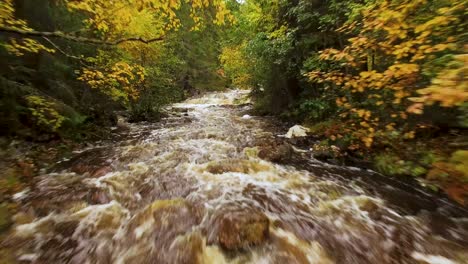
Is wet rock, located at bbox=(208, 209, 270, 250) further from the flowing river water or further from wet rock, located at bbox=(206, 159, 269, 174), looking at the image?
wet rock, located at bbox=(206, 159, 269, 174)

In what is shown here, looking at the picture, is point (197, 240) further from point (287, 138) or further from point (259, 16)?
point (259, 16)

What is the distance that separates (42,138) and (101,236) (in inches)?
194

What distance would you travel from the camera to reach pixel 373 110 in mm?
6668

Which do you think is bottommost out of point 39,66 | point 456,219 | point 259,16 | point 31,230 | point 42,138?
point 456,219

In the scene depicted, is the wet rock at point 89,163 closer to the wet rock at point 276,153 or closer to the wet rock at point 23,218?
the wet rock at point 23,218

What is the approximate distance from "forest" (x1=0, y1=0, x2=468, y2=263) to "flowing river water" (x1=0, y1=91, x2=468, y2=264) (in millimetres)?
549

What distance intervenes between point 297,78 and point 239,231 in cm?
852

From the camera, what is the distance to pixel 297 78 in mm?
11117

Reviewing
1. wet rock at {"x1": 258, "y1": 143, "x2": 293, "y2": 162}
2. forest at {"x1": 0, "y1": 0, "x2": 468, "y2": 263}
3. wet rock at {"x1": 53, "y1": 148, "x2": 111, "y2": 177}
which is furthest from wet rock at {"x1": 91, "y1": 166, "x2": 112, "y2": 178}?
wet rock at {"x1": 258, "y1": 143, "x2": 293, "y2": 162}

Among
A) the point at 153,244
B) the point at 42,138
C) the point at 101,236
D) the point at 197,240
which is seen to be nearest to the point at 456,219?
the point at 197,240

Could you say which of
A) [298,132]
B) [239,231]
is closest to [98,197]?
[239,231]

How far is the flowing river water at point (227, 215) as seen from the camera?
3.51 meters

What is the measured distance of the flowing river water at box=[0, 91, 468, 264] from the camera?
11.5 feet

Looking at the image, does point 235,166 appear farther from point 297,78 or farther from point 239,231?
point 297,78
